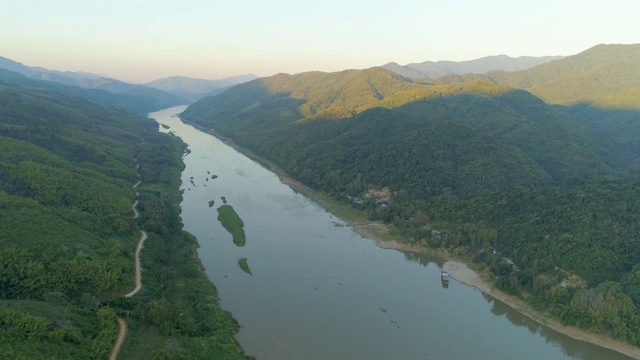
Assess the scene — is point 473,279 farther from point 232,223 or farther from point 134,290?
point 134,290

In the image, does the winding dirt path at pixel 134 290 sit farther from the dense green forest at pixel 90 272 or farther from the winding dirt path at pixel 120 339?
the dense green forest at pixel 90 272

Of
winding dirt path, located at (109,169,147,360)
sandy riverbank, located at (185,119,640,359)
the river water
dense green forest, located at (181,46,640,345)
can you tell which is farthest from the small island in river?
dense green forest, located at (181,46,640,345)

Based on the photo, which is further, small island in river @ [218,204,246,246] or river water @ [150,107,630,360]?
small island in river @ [218,204,246,246]

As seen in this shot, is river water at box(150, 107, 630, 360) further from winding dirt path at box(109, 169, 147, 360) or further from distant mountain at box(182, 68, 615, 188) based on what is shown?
distant mountain at box(182, 68, 615, 188)

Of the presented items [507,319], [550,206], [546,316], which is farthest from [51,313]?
[550,206]

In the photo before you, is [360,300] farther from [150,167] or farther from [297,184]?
[150,167]
